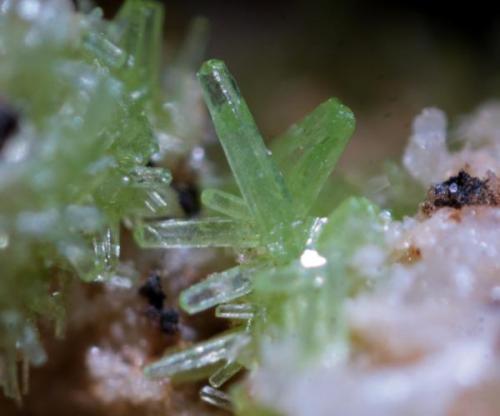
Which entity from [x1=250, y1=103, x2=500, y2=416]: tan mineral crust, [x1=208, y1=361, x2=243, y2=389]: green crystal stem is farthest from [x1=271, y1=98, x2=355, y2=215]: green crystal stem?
[x1=208, y1=361, x2=243, y2=389]: green crystal stem

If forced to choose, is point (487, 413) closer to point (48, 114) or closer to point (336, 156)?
point (336, 156)

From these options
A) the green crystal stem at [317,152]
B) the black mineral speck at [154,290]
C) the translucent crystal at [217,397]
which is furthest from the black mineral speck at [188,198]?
the translucent crystal at [217,397]

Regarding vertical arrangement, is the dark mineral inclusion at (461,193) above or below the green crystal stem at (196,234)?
above

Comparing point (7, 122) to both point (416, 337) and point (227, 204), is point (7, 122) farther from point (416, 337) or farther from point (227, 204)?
point (416, 337)

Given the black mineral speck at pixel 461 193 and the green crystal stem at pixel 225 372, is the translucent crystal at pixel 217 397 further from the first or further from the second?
the black mineral speck at pixel 461 193

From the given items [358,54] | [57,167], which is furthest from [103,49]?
[358,54]
